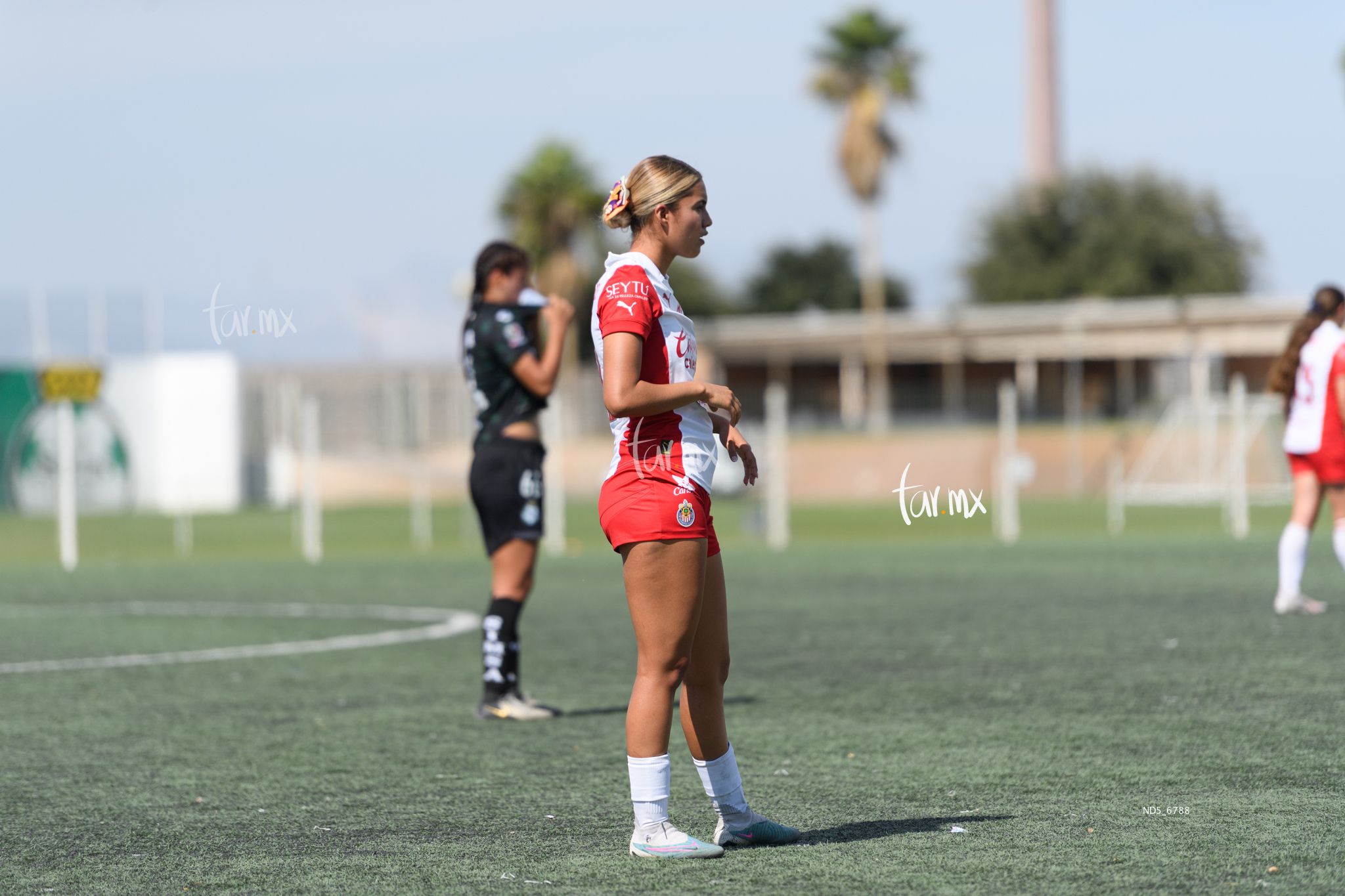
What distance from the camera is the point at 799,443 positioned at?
41.1 metres

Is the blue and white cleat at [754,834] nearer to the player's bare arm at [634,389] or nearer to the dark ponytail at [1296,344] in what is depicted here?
the player's bare arm at [634,389]

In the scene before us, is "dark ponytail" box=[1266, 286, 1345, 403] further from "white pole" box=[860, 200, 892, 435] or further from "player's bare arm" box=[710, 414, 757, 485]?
"white pole" box=[860, 200, 892, 435]

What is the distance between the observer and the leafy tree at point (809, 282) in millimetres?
83312

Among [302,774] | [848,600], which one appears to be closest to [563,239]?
[848,600]

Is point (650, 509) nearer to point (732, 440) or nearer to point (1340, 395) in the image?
point (732, 440)

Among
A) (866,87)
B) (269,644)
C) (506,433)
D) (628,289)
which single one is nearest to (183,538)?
(269,644)

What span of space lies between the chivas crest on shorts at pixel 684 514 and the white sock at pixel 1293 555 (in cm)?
688

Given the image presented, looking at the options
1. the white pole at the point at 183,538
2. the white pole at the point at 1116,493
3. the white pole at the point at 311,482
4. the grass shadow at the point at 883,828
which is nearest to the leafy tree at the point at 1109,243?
the white pole at the point at 1116,493

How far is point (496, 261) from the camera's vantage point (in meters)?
7.10

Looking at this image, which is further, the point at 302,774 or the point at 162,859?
the point at 302,774

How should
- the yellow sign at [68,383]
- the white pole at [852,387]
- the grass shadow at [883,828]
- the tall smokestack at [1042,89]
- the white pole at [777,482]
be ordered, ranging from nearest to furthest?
1. the grass shadow at [883,828]
2. the yellow sign at [68,383]
3. the white pole at [777,482]
4. the white pole at [852,387]
5. the tall smokestack at [1042,89]

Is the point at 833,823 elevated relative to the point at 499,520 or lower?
lower

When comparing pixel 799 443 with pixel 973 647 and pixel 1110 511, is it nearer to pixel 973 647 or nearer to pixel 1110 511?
pixel 1110 511

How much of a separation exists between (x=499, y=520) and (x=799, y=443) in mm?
34256
